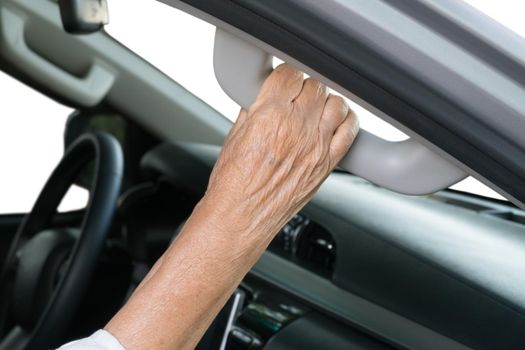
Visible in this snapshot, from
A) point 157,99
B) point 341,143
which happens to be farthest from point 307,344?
point 157,99

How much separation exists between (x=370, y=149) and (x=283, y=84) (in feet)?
0.35

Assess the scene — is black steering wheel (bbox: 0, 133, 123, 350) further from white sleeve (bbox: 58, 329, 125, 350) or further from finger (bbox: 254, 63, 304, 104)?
finger (bbox: 254, 63, 304, 104)

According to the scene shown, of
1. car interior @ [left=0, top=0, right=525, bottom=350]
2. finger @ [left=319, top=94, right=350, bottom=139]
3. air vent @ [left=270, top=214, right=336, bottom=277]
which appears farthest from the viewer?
air vent @ [left=270, top=214, right=336, bottom=277]

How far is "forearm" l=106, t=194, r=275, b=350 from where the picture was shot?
93 cm

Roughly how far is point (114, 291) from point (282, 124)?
47.3 inches

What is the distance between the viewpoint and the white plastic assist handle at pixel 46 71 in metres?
2.37

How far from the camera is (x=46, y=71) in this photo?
2432 millimetres

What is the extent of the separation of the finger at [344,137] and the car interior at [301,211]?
17 millimetres

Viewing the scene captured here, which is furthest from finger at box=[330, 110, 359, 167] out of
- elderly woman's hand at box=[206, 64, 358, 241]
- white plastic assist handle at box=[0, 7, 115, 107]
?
white plastic assist handle at box=[0, 7, 115, 107]

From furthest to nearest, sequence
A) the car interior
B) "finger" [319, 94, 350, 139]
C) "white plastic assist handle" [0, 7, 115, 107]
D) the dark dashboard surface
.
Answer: "white plastic assist handle" [0, 7, 115, 107] → the dark dashboard surface → "finger" [319, 94, 350, 139] → the car interior

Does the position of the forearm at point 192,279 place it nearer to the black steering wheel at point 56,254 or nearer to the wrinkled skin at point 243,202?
the wrinkled skin at point 243,202

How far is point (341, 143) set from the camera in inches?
36.1

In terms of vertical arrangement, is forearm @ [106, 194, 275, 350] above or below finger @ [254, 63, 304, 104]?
below

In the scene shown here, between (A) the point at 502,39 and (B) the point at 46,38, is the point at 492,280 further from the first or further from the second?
(B) the point at 46,38
